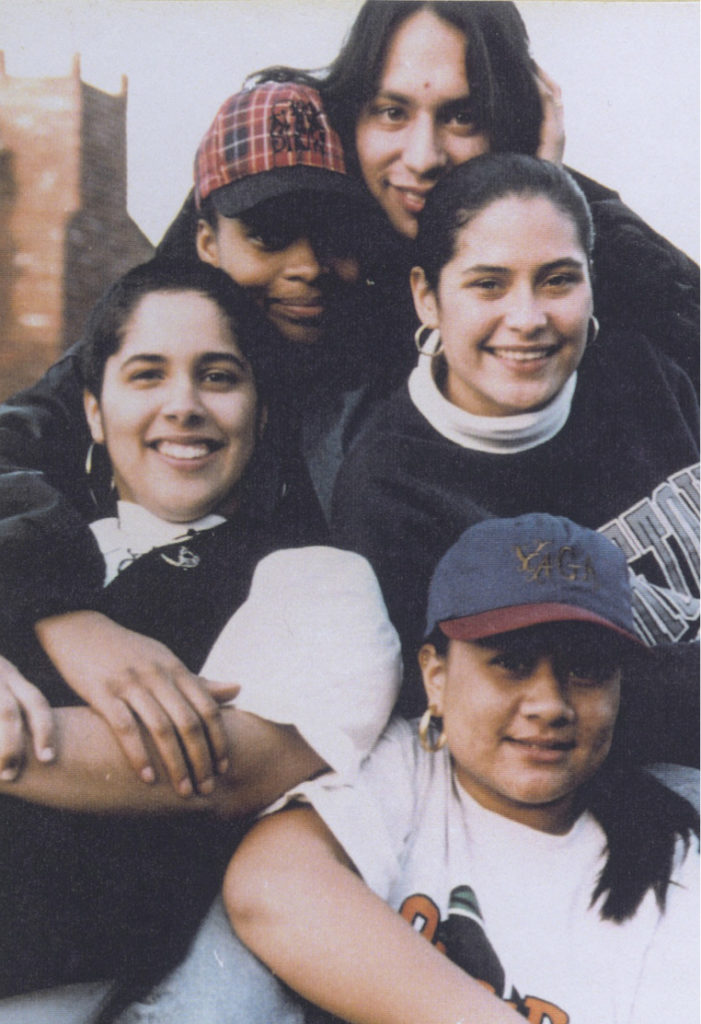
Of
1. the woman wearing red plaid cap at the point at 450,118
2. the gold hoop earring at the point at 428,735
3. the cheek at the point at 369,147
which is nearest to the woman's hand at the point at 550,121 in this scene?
the woman wearing red plaid cap at the point at 450,118

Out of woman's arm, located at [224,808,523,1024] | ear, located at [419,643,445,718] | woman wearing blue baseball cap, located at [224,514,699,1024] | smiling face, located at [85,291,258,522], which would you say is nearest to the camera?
woman's arm, located at [224,808,523,1024]

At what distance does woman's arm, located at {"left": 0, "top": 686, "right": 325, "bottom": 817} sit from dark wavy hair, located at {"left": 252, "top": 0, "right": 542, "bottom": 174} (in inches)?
34.0

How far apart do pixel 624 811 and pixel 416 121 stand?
3.23 feet

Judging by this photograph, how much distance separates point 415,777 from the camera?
1.29m

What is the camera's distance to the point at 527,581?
1272mm

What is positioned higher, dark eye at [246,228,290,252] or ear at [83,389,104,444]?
dark eye at [246,228,290,252]

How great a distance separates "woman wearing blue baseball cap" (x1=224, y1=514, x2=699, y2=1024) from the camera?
1.21 metres

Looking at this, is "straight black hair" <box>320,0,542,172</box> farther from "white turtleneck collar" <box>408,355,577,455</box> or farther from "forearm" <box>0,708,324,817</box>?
"forearm" <box>0,708,324,817</box>

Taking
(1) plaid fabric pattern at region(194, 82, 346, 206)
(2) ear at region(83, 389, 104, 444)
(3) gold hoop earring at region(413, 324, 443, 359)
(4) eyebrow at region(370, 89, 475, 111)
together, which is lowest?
(2) ear at region(83, 389, 104, 444)

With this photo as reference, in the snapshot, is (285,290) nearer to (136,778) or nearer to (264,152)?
(264,152)

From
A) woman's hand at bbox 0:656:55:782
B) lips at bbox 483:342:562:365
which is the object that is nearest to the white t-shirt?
woman's hand at bbox 0:656:55:782

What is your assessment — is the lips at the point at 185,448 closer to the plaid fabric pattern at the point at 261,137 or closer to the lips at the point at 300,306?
the lips at the point at 300,306

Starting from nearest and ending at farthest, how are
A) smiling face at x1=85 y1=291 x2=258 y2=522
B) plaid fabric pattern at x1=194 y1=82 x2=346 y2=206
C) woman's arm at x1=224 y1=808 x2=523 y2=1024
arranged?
woman's arm at x1=224 y1=808 x2=523 y2=1024
smiling face at x1=85 y1=291 x2=258 y2=522
plaid fabric pattern at x1=194 y1=82 x2=346 y2=206

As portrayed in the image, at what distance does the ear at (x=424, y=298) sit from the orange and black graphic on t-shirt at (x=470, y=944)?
74 centimetres
